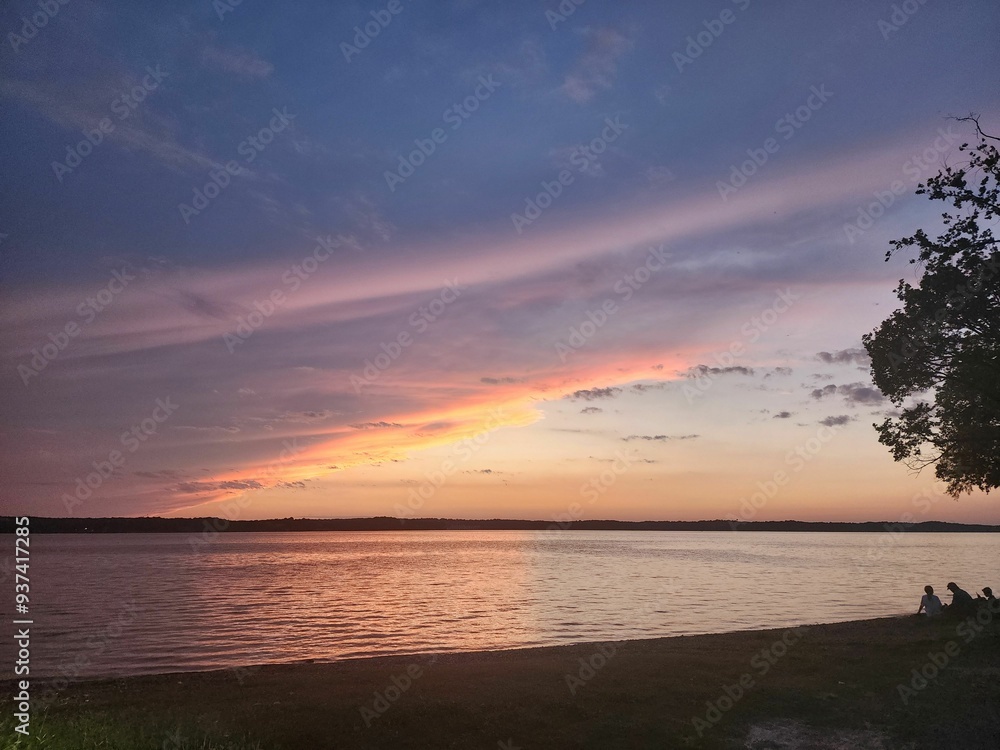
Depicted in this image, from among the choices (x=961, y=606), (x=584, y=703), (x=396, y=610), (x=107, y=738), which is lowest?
(x=396, y=610)

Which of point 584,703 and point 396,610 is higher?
point 584,703

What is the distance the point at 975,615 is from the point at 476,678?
2282 cm

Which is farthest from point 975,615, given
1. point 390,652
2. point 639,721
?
point 390,652

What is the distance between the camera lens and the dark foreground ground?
1504 cm

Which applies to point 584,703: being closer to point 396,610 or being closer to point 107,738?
point 107,738

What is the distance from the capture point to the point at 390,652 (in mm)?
33750

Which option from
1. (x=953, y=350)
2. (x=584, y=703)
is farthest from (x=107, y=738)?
(x=953, y=350)

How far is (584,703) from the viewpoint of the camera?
18.0 metres

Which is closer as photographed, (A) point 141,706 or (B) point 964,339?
(A) point 141,706

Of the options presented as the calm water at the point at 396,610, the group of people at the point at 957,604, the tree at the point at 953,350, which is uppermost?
the tree at the point at 953,350

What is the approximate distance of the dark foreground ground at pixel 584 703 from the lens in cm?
1504

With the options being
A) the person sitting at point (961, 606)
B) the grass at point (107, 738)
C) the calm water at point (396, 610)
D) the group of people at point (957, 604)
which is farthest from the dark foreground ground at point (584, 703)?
the calm water at point (396, 610)

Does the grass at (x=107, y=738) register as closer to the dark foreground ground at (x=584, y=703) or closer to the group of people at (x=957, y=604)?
the dark foreground ground at (x=584, y=703)

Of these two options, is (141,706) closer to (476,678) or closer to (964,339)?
(476,678)
